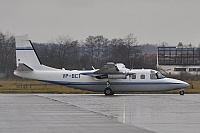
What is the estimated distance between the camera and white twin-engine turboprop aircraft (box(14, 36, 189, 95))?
1609 inches

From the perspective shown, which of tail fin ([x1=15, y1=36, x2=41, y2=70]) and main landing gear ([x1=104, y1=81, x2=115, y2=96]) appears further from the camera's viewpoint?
main landing gear ([x1=104, y1=81, x2=115, y2=96])

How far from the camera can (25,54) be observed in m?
41.0

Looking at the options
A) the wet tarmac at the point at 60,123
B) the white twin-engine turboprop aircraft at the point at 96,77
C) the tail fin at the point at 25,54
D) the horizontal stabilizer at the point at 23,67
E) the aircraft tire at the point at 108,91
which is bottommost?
the wet tarmac at the point at 60,123

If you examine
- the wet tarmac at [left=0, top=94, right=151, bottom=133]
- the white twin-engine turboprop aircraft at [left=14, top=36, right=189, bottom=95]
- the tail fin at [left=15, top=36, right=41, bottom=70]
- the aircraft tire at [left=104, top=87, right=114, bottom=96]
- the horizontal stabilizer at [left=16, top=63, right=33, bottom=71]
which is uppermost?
the tail fin at [left=15, top=36, right=41, bottom=70]

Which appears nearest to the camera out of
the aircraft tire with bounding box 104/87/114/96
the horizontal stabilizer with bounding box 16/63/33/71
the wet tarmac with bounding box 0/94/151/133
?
the wet tarmac with bounding box 0/94/151/133

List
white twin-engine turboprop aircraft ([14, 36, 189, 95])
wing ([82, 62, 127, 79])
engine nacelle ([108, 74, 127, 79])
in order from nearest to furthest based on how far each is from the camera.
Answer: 1. wing ([82, 62, 127, 79])
2. engine nacelle ([108, 74, 127, 79])
3. white twin-engine turboprop aircraft ([14, 36, 189, 95])

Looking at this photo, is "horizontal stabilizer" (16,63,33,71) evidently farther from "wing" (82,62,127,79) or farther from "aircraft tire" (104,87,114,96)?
"aircraft tire" (104,87,114,96)

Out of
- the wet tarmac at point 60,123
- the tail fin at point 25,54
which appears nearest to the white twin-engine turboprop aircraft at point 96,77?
the tail fin at point 25,54

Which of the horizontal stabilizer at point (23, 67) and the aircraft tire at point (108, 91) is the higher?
the horizontal stabilizer at point (23, 67)

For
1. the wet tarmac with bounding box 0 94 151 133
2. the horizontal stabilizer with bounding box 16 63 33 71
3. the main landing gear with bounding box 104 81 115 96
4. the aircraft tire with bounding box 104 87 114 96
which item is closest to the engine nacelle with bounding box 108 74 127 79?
the main landing gear with bounding box 104 81 115 96

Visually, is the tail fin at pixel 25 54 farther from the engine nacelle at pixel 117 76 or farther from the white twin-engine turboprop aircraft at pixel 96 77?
the engine nacelle at pixel 117 76

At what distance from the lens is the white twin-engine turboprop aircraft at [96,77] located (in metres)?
40.9

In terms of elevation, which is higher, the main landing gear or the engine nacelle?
the engine nacelle

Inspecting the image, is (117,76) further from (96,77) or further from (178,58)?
(178,58)
